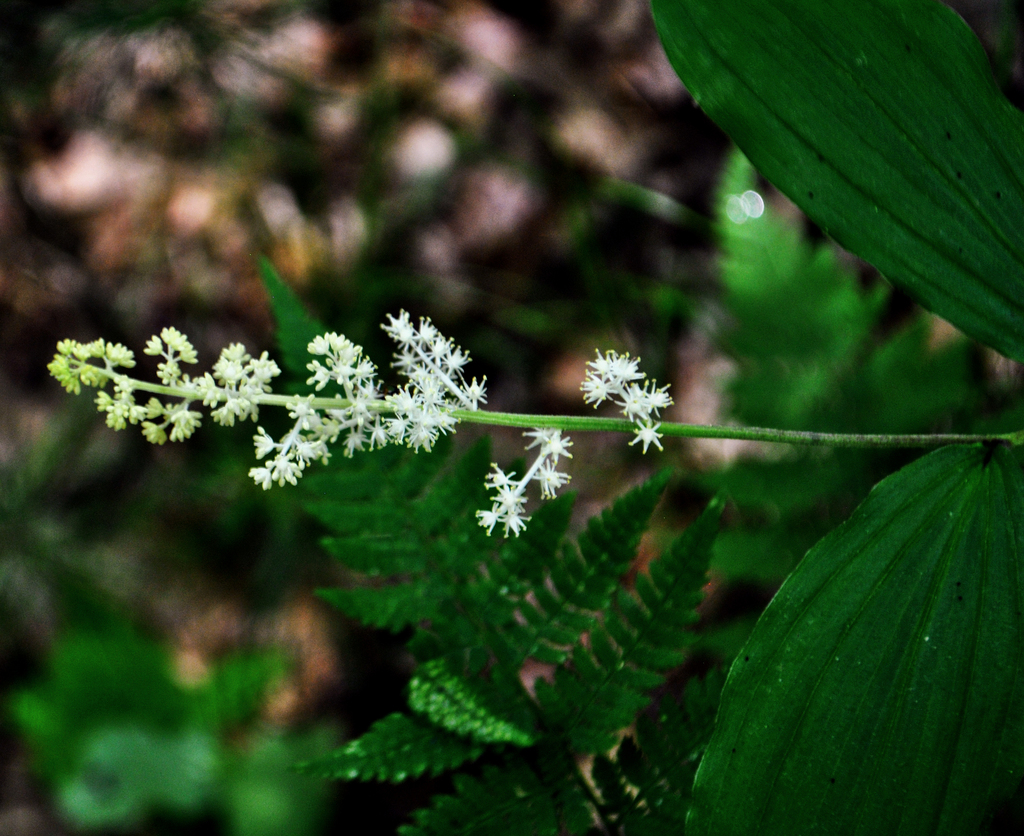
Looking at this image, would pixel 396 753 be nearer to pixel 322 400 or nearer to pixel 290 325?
pixel 322 400

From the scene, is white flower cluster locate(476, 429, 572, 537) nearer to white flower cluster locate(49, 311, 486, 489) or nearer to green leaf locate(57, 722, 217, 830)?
white flower cluster locate(49, 311, 486, 489)

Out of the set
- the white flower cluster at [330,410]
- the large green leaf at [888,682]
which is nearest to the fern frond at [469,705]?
the large green leaf at [888,682]

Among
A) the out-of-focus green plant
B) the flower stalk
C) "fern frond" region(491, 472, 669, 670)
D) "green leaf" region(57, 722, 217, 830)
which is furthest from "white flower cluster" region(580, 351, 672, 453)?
"green leaf" region(57, 722, 217, 830)

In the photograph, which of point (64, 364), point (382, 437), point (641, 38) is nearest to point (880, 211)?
point (382, 437)

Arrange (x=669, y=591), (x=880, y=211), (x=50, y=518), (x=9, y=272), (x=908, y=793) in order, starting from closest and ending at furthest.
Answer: (x=908, y=793) < (x=880, y=211) < (x=669, y=591) < (x=50, y=518) < (x=9, y=272)

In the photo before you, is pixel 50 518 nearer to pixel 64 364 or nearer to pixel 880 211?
pixel 64 364

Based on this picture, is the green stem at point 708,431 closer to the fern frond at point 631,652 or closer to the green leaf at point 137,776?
the fern frond at point 631,652
